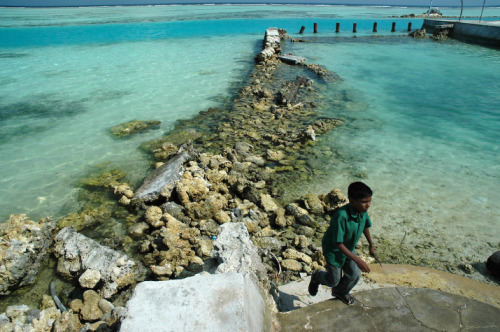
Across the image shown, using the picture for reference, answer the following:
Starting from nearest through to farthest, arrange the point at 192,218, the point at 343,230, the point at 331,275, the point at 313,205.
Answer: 1. the point at 343,230
2. the point at 331,275
3. the point at 192,218
4. the point at 313,205

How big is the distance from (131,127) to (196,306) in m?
8.83

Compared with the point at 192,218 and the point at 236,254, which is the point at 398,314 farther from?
the point at 192,218

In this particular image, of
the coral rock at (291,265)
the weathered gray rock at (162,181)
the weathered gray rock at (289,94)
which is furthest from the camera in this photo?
the weathered gray rock at (289,94)

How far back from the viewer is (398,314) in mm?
3246

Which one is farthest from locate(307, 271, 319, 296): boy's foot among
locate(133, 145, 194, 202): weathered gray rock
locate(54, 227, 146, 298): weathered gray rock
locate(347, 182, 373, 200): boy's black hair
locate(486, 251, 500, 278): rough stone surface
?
locate(133, 145, 194, 202): weathered gray rock

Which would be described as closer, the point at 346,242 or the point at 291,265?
the point at 346,242

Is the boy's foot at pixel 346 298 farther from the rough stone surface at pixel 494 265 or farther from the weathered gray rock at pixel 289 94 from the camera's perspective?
the weathered gray rock at pixel 289 94

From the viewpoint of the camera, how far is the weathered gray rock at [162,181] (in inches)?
231

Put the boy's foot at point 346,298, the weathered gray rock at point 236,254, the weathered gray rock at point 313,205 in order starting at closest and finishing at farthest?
the weathered gray rock at point 236,254 < the boy's foot at point 346,298 < the weathered gray rock at point 313,205

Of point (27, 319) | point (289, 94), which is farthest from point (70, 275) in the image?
point (289, 94)

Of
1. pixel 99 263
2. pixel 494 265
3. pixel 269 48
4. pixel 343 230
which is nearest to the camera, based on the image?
pixel 343 230

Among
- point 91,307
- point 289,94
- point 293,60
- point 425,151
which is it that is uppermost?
point 293,60

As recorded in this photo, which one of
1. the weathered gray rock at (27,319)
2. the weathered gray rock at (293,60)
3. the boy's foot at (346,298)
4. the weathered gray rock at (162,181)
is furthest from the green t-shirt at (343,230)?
the weathered gray rock at (293,60)

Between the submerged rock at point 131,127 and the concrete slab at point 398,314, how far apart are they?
27.5 ft
